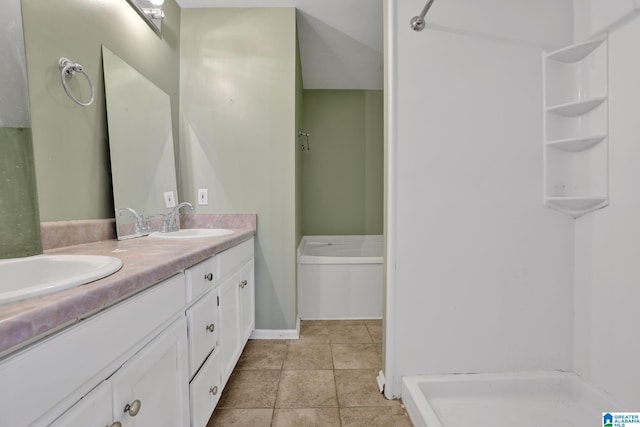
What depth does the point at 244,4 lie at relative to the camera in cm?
205

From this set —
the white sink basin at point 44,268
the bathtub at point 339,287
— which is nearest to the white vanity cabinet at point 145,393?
the white sink basin at point 44,268

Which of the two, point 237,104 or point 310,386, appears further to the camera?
point 237,104

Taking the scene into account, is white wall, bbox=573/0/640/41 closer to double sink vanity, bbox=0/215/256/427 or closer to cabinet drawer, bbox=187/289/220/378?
double sink vanity, bbox=0/215/256/427

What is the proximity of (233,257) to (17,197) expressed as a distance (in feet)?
2.85

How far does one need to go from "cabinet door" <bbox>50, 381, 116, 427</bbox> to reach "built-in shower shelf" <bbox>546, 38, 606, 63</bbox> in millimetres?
2137

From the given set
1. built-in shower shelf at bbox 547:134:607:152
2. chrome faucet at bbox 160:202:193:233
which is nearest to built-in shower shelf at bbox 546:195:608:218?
built-in shower shelf at bbox 547:134:607:152

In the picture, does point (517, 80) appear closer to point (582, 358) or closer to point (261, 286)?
point (582, 358)

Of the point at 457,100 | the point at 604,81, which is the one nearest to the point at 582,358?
the point at 604,81

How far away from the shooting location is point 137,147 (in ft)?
5.27

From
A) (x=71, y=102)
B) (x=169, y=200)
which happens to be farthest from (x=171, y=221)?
(x=71, y=102)

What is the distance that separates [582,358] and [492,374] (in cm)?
44

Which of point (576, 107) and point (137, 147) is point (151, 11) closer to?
point (137, 147)

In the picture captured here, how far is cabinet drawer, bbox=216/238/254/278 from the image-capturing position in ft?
4.49

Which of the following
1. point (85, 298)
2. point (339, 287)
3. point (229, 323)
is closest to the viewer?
point (85, 298)
